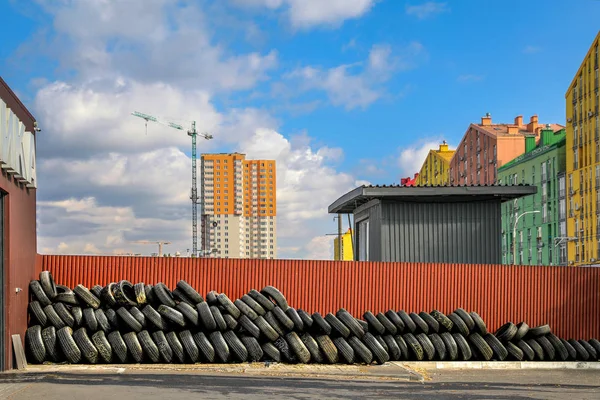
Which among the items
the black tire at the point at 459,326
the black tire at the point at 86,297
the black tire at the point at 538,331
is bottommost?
the black tire at the point at 538,331

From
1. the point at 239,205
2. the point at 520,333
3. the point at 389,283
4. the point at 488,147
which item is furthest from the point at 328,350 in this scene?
the point at 239,205

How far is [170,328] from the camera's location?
1886 cm

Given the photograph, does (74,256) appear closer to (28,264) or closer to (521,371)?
(28,264)

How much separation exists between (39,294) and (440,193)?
11.9 metres

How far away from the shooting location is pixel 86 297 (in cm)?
1894

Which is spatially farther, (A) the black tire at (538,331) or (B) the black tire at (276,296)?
(A) the black tire at (538,331)

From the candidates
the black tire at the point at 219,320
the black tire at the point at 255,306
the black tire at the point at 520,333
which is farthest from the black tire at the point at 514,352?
the black tire at the point at 219,320

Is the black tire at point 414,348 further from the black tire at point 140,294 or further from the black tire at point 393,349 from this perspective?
the black tire at point 140,294

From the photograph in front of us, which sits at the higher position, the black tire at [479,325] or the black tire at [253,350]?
the black tire at [479,325]

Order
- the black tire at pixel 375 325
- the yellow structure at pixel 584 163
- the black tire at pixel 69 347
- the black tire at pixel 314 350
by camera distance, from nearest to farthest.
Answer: the black tire at pixel 69 347
the black tire at pixel 314 350
the black tire at pixel 375 325
the yellow structure at pixel 584 163

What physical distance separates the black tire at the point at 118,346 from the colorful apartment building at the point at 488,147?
78.0m

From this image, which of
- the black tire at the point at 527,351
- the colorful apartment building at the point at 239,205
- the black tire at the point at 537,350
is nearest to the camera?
the black tire at the point at 527,351

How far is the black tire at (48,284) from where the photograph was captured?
1908 centimetres

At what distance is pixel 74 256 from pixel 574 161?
6330 centimetres
